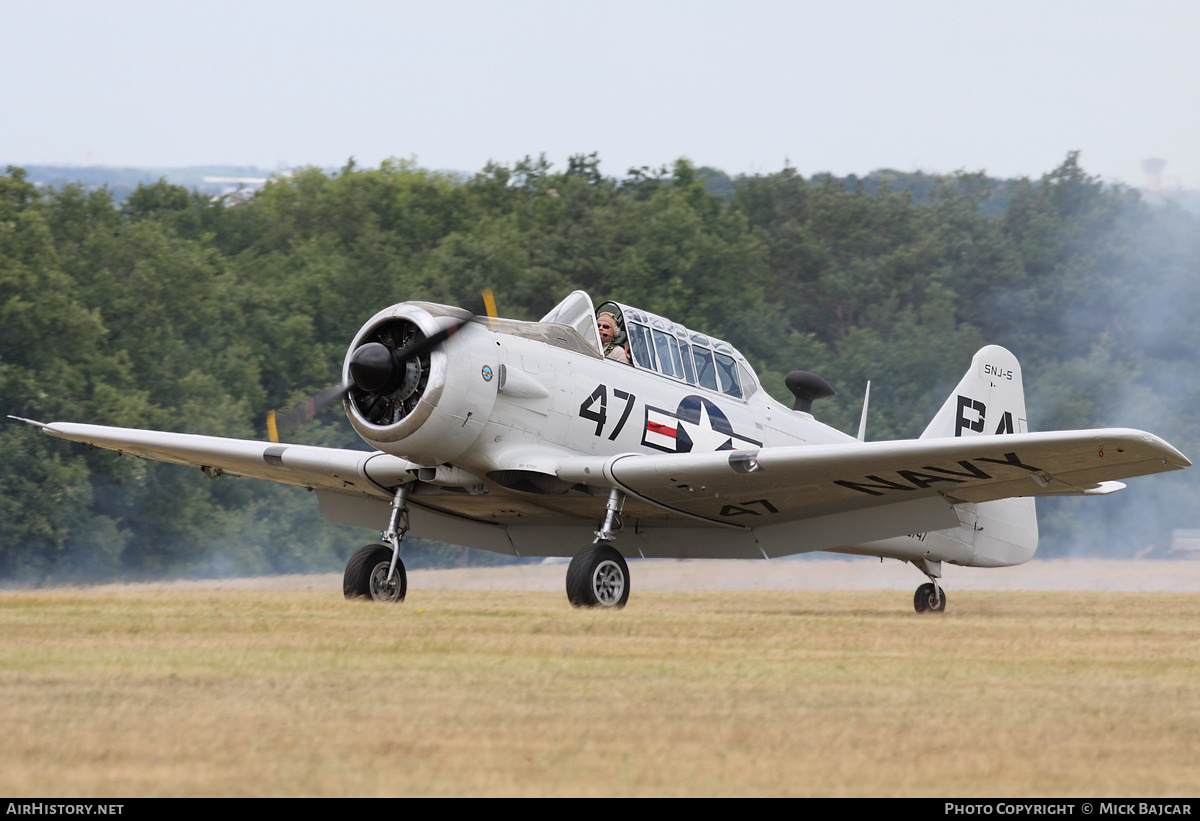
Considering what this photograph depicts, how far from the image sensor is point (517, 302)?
4625 centimetres

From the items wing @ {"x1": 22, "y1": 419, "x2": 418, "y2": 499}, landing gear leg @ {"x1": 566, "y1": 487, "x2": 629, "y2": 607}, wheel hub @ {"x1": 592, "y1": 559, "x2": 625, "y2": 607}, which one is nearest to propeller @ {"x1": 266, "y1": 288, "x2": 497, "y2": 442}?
wing @ {"x1": 22, "y1": 419, "x2": 418, "y2": 499}

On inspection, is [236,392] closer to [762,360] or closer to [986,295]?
[762,360]

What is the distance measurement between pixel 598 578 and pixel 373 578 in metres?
2.18

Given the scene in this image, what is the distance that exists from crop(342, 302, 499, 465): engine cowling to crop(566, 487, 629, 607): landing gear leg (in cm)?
133

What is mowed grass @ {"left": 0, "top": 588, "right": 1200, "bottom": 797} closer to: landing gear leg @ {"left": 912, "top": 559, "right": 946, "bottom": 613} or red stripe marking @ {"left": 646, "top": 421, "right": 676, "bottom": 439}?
red stripe marking @ {"left": 646, "top": 421, "right": 676, "bottom": 439}

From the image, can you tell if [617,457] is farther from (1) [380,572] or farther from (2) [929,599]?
(2) [929,599]

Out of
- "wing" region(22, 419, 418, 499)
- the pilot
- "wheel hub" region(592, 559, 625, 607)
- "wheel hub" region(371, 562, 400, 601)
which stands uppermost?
the pilot

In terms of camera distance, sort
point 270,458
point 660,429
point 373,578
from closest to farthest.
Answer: point 373,578 < point 660,429 < point 270,458

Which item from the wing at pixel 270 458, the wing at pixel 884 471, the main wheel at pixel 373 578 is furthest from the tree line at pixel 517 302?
the wing at pixel 884 471

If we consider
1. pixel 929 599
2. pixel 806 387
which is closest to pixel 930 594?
pixel 929 599

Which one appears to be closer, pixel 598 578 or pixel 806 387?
pixel 598 578

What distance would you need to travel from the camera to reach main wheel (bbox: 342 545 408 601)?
41.6 ft

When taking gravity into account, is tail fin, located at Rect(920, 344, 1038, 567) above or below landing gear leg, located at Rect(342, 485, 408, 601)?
above

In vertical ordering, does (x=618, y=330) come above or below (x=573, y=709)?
above
